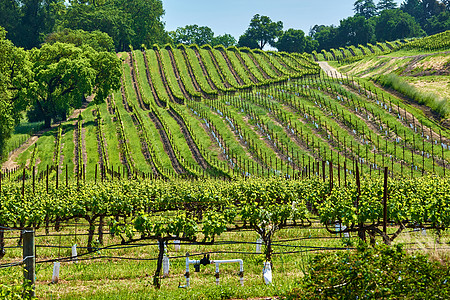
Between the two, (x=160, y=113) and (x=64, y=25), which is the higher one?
(x=64, y=25)

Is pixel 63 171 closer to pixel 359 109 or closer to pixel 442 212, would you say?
pixel 359 109

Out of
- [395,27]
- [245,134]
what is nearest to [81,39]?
[245,134]

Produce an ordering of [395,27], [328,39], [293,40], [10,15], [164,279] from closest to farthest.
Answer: [164,279], [10,15], [293,40], [395,27], [328,39]

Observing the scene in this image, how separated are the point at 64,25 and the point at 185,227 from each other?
129 m

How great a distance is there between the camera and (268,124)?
69188mm

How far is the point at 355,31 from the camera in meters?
171

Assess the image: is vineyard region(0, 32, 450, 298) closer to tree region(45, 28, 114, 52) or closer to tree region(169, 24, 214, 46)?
tree region(45, 28, 114, 52)

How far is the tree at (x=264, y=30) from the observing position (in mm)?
173500

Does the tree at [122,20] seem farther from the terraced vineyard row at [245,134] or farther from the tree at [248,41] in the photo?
the terraced vineyard row at [245,134]

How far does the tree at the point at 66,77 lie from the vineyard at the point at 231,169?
4338mm

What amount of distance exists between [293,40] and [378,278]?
537 ft

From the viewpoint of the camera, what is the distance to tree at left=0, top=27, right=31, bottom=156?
68.0 m

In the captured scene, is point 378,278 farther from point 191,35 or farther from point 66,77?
point 191,35

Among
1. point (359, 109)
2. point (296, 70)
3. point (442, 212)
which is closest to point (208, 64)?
point (296, 70)
